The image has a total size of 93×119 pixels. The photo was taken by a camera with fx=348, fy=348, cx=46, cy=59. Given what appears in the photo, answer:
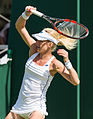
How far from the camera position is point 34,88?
12.4 ft

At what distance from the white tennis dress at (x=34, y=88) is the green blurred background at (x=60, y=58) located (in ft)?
2.89

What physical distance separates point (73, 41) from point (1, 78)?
1.61 metres

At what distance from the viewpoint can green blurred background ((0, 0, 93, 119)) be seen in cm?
454

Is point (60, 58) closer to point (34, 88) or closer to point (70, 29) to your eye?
point (70, 29)

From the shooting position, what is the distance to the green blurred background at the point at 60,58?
454 centimetres

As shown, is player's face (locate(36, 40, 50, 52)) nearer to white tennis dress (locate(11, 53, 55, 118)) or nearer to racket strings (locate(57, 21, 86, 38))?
white tennis dress (locate(11, 53, 55, 118))

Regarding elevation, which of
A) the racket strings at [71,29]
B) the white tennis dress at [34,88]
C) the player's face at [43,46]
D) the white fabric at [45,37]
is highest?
the racket strings at [71,29]

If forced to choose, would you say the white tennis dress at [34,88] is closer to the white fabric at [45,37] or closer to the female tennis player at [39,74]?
the female tennis player at [39,74]

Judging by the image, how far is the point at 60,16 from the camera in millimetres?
4773

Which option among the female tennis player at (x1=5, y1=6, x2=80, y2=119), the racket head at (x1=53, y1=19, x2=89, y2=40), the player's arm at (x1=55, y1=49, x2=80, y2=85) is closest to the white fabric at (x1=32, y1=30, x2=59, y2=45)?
the female tennis player at (x1=5, y1=6, x2=80, y2=119)

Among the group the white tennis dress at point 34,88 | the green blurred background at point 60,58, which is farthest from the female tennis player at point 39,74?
the green blurred background at point 60,58
